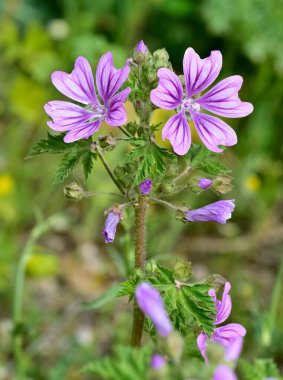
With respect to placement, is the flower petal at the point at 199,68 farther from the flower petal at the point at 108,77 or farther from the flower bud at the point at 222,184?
the flower bud at the point at 222,184

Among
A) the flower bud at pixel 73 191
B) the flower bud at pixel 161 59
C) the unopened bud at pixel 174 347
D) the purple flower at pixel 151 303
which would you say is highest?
the flower bud at pixel 161 59

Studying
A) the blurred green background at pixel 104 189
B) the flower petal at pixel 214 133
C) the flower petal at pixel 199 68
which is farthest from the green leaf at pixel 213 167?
the blurred green background at pixel 104 189

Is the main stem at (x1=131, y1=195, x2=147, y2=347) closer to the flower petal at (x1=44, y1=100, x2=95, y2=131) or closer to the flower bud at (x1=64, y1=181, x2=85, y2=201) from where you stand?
the flower bud at (x1=64, y1=181, x2=85, y2=201)

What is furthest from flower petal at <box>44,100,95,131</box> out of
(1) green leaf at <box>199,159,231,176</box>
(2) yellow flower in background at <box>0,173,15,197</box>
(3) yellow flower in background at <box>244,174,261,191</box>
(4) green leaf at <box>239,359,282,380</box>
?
(3) yellow flower in background at <box>244,174,261,191</box>

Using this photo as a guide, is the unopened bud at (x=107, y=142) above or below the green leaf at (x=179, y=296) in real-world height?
above

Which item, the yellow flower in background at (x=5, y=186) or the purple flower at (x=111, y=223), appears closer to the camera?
the purple flower at (x=111, y=223)

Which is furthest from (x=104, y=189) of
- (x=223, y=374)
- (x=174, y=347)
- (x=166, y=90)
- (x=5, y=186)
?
(x=223, y=374)

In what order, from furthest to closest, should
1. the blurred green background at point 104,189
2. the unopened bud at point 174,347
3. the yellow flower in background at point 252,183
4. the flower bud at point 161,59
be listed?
the yellow flower in background at point 252,183 < the blurred green background at point 104,189 < the flower bud at point 161,59 < the unopened bud at point 174,347
